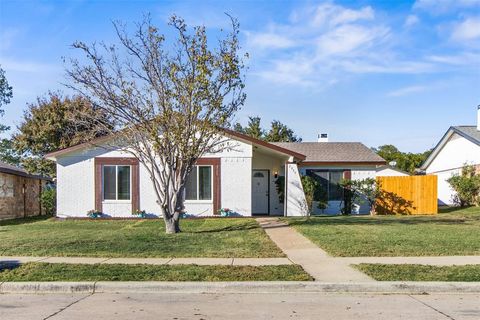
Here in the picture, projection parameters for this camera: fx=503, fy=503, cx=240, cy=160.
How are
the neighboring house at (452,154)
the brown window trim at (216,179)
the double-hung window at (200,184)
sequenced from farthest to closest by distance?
the neighboring house at (452,154) → the double-hung window at (200,184) → the brown window trim at (216,179)

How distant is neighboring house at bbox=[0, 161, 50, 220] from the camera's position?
957 inches

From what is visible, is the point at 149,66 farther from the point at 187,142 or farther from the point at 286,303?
the point at 286,303

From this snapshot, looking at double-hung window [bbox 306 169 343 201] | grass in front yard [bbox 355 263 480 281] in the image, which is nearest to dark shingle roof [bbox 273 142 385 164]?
double-hung window [bbox 306 169 343 201]

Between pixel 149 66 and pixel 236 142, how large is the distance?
6.89 m

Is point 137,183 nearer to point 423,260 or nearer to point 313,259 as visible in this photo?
point 313,259

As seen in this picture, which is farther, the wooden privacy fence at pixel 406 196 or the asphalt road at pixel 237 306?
the wooden privacy fence at pixel 406 196

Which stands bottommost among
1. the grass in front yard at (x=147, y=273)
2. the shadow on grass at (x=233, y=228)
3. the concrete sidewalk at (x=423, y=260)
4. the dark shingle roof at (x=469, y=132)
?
the shadow on grass at (x=233, y=228)

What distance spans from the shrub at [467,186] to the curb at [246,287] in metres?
19.0

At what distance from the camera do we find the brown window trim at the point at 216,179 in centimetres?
2103

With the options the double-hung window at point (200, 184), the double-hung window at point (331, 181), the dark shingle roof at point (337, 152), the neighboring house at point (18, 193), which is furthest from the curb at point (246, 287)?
the neighboring house at point (18, 193)

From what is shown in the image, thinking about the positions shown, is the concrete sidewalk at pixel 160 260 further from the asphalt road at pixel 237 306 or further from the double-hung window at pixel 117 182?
the double-hung window at pixel 117 182

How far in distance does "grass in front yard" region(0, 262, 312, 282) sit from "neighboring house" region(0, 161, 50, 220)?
52.5ft

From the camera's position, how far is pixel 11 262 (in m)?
10.2

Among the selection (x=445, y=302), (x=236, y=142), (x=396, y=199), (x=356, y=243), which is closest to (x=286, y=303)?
(x=445, y=302)
